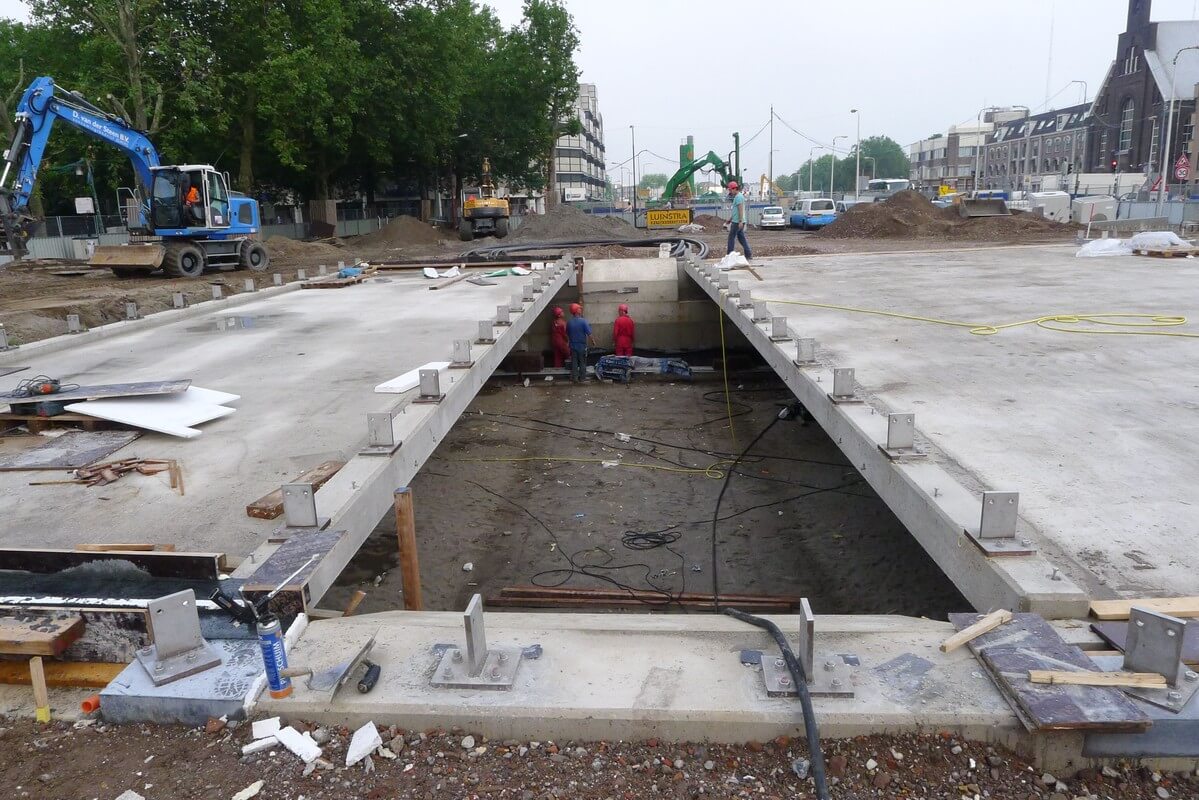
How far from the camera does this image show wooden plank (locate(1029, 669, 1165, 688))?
3.09m

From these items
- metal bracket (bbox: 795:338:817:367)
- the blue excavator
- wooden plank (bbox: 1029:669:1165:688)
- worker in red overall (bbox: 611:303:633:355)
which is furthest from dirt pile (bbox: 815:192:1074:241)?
wooden plank (bbox: 1029:669:1165:688)

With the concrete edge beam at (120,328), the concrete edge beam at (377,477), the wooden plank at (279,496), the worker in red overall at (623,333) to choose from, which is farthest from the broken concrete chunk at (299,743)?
the worker in red overall at (623,333)

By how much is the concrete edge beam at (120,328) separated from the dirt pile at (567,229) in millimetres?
19885

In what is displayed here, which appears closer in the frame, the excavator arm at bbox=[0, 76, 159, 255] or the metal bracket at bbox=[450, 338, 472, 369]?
the metal bracket at bbox=[450, 338, 472, 369]

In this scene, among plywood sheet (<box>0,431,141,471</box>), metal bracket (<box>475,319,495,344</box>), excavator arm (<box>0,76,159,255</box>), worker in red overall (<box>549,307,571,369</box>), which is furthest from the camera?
worker in red overall (<box>549,307,571,369</box>)

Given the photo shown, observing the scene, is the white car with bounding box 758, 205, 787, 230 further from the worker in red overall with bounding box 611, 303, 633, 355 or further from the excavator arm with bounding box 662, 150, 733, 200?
the worker in red overall with bounding box 611, 303, 633, 355

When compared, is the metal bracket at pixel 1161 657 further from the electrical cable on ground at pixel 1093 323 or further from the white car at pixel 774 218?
the white car at pixel 774 218

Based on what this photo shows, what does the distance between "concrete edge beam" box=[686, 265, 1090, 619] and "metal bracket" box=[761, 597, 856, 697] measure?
42.3 inches

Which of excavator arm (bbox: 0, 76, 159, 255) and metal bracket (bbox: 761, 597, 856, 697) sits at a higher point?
excavator arm (bbox: 0, 76, 159, 255)

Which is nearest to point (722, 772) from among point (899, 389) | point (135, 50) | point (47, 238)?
point (899, 389)

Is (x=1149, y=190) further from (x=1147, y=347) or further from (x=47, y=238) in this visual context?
(x=47, y=238)

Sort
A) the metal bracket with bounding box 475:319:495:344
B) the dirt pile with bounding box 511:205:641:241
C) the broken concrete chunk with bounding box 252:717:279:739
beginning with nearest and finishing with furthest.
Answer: the broken concrete chunk with bounding box 252:717:279:739 → the metal bracket with bounding box 475:319:495:344 → the dirt pile with bounding box 511:205:641:241

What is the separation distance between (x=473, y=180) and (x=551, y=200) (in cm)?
564

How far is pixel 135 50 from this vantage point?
28.2m
